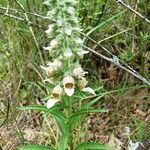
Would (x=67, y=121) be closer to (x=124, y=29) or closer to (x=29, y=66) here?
(x=29, y=66)

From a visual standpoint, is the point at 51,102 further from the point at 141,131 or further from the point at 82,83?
the point at 141,131

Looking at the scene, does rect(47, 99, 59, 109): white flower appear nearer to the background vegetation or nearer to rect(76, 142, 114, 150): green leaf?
rect(76, 142, 114, 150): green leaf

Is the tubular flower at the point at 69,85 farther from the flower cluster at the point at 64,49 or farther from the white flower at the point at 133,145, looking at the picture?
the white flower at the point at 133,145

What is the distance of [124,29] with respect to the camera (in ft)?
13.1

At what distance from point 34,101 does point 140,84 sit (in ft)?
2.77

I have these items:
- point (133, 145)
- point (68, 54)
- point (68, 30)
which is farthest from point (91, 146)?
point (68, 30)

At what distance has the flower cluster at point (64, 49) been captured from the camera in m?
2.53

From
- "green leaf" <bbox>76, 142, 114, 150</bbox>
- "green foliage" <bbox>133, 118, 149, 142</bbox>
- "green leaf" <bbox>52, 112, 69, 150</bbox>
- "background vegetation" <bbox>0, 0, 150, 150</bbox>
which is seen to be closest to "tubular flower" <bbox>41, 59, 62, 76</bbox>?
"green leaf" <bbox>52, 112, 69, 150</bbox>

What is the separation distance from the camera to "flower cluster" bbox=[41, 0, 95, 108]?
2.53m

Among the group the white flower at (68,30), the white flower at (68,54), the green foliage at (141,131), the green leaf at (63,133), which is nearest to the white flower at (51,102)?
the green leaf at (63,133)

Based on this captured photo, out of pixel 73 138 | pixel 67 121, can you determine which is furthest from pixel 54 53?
pixel 73 138

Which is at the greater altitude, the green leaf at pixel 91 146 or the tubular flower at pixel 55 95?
the tubular flower at pixel 55 95

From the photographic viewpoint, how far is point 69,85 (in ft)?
8.79

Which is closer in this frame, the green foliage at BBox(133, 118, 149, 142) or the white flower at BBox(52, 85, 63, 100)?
the white flower at BBox(52, 85, 63, 100)
